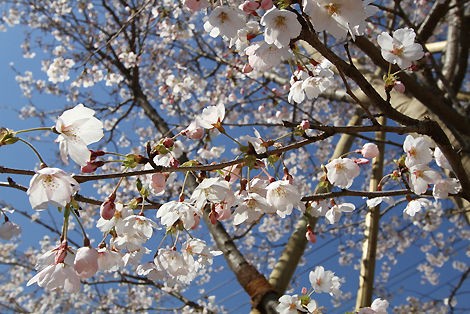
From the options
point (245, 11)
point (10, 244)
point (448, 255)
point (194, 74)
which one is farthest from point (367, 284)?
point (10, 244)

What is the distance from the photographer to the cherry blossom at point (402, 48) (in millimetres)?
1271

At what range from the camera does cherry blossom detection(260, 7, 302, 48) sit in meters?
0.97

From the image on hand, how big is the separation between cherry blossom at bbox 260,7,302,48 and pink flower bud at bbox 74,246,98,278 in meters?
0.65

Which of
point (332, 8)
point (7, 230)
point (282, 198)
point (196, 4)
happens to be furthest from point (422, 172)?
point (7, 230)

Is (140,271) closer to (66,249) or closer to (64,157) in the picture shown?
(66,249)

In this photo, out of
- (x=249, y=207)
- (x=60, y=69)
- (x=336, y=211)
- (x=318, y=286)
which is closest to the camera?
(x=249, y=207)

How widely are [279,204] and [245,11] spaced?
0.50 meters

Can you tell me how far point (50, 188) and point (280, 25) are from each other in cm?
62

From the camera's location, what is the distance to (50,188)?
86 centimetres

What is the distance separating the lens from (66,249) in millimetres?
934

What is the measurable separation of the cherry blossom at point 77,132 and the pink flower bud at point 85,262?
20 cm

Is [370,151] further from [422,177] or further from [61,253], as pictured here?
[61,253]

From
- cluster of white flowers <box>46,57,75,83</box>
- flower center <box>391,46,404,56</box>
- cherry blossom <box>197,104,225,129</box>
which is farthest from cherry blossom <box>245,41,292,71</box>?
cluster of white flowers <box>46,57,75,83</box>

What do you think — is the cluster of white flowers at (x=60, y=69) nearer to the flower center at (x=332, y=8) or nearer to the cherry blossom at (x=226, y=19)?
the cherry blossom at (x=226, y=19)
